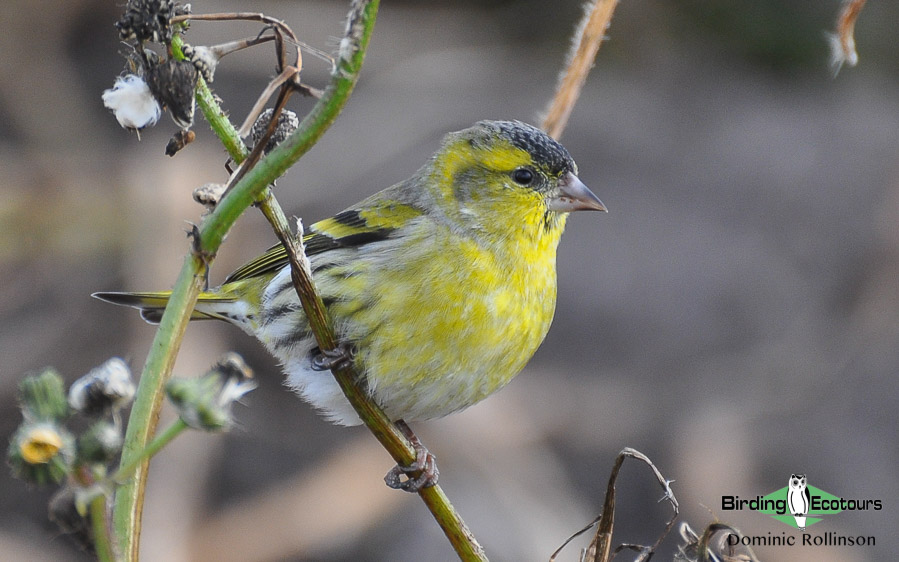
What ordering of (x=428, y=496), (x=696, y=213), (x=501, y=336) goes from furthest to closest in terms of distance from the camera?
(x=696, y=213)
(x=501, y=336)
(x=428, y=496)

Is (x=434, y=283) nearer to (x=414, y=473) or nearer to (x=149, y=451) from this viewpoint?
(x=414, y=473)

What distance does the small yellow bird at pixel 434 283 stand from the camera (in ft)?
8.30

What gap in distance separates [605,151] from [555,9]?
4.56ft

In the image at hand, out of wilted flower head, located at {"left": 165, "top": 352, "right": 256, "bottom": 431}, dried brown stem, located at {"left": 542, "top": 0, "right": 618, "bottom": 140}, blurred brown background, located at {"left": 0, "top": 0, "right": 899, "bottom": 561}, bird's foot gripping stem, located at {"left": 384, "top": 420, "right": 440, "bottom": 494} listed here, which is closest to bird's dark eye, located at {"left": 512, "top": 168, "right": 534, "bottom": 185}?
dried brown stem, located at {"left": 542, "top": 0, "right": 618, "bottom": 140}

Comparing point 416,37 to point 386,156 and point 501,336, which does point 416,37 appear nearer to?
point 386,156

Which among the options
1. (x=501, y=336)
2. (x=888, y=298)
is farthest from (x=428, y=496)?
(x=888, y=298)

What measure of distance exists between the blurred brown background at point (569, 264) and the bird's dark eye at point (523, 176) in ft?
8.66

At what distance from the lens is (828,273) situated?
707cm

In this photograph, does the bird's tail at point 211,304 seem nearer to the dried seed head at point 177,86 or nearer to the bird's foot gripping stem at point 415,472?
the bird's foot gripping stem at point 415,472

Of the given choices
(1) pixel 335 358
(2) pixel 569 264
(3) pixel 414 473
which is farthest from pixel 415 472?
(2) pixel 569 264

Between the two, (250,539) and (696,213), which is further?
(696,213)

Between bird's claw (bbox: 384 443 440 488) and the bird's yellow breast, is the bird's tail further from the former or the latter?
bird's claw (bbox: 384 443 440 488)

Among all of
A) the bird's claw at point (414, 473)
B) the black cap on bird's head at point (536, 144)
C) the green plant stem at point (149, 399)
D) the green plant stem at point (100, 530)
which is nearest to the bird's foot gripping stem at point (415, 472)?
the bird's claw at point (414, 473)

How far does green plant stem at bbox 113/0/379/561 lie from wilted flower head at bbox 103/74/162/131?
0.52 feet
